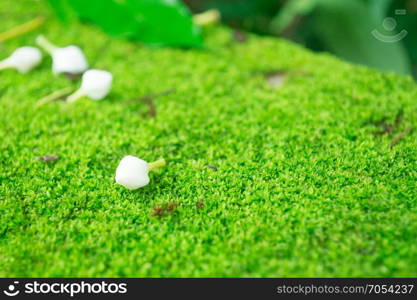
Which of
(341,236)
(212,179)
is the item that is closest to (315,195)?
(341,236)

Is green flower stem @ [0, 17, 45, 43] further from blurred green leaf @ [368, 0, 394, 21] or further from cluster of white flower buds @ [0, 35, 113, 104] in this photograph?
blurred green leaf @ [368, 0, 394, 21]

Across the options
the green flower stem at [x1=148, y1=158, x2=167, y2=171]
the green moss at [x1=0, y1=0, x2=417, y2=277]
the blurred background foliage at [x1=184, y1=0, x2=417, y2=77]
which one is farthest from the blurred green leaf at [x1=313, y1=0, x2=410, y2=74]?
the green flower stem at [x1=148, y1=158, x2=167, y2=171]

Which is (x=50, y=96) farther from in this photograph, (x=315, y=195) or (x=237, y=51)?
(x=315, y=195)

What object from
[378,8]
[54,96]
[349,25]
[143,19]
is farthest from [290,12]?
[54,96]

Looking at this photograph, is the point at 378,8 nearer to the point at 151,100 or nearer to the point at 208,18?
the point at 208,18

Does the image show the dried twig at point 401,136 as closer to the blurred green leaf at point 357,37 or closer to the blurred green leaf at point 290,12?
the blurred green leaf at point 357,37

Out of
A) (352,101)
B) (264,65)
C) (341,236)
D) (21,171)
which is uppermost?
(264,65)

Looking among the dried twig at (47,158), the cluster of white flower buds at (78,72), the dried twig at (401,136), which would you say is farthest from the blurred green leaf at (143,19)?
the dried twig at (401,136)
